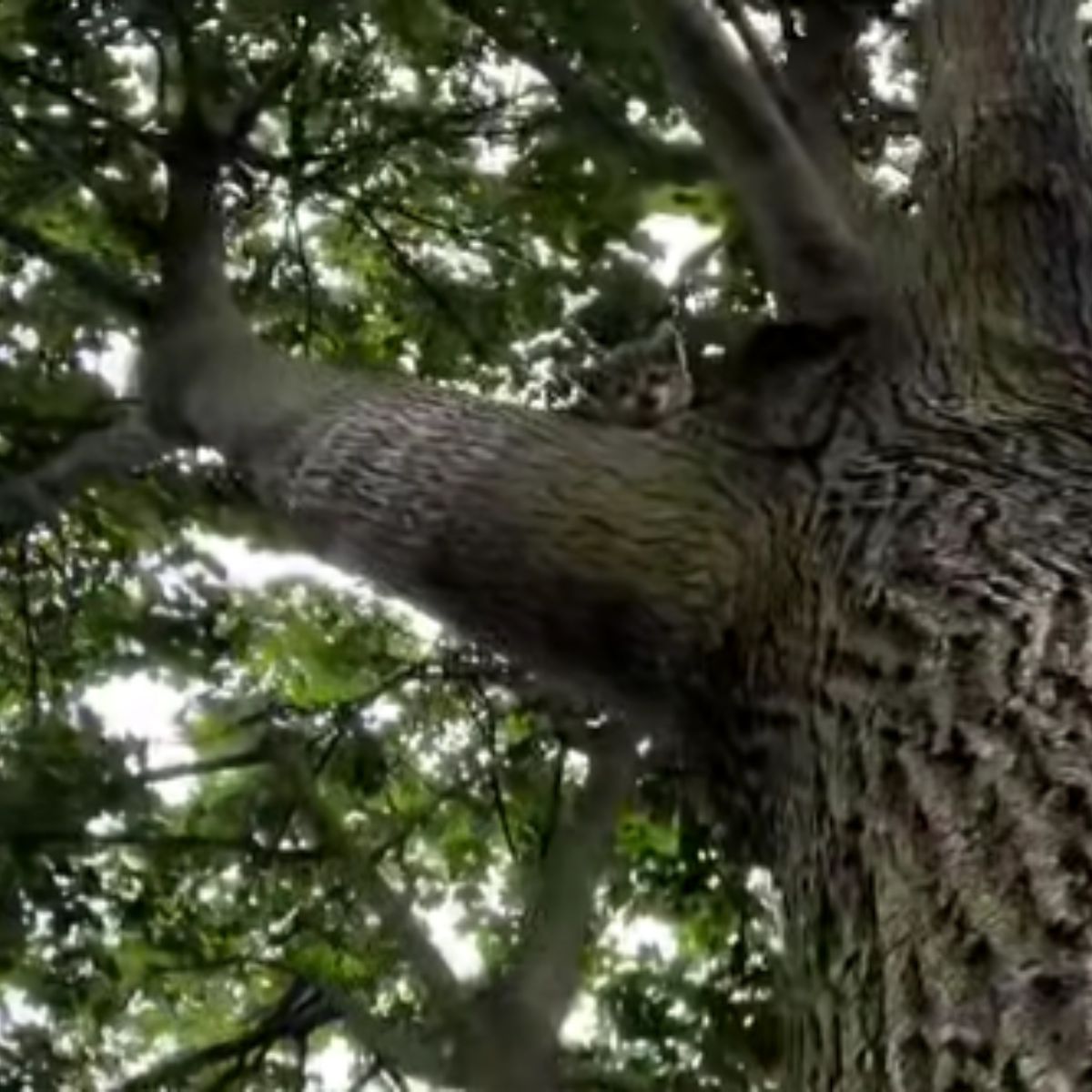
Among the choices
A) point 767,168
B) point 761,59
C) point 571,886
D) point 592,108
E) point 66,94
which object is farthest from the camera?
point 66,94

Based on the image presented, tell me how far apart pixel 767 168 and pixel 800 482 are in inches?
20.9

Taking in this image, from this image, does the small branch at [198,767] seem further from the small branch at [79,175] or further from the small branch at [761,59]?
the small branch at [761,59]

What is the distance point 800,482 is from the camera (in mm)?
3047

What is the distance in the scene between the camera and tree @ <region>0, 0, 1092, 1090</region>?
2.34 m

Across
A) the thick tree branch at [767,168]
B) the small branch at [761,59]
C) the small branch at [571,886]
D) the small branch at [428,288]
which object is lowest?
the small branch at [571,886]

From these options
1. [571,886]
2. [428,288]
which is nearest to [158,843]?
[571,886]

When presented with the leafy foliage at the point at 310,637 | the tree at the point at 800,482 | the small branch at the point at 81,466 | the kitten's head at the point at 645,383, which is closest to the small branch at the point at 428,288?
the leafy foliage at the point at 310,637

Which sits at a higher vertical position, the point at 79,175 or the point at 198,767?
the point at 79,175

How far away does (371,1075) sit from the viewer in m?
4.27

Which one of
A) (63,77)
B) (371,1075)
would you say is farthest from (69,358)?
(371,1075)

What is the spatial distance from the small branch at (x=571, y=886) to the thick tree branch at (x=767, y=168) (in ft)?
2.75

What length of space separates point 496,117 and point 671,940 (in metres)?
2.39

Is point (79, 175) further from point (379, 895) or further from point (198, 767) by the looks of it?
point (379, 895)

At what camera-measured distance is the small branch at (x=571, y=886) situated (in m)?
2.88
